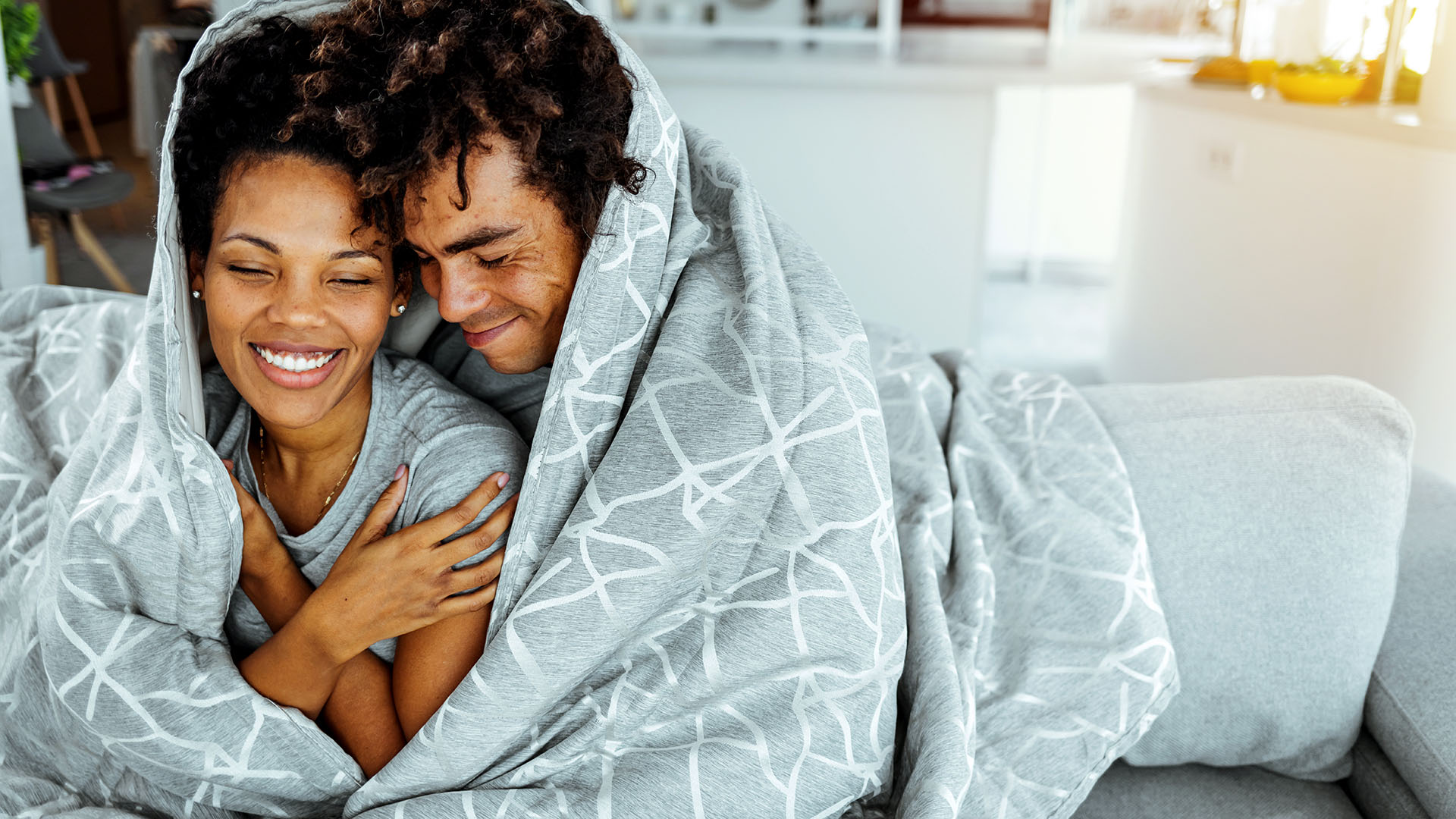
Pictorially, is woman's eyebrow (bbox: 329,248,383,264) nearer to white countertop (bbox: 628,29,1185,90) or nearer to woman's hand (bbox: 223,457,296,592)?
woman's hand (bbox: 223,457,296,592)

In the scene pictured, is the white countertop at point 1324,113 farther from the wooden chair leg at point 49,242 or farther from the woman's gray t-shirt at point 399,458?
the wooden chair leg at point 49,242

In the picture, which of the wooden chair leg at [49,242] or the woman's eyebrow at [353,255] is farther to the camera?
the wooden chair leg at [49,242]

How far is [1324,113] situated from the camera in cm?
238

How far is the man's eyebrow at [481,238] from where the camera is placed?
1.10 m

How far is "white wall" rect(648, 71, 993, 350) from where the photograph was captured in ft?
10.8

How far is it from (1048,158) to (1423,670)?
378 centimetres

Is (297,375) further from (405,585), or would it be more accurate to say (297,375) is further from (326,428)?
(405,585)

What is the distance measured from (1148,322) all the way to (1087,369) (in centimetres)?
49

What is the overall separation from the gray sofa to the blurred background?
2.95 feet

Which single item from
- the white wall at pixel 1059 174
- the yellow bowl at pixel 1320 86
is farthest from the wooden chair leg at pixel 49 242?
the white wall at pixel 1059 174

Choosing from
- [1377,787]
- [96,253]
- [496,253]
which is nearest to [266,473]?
[496,253]

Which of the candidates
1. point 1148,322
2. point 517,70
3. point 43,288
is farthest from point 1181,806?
point 1148,322

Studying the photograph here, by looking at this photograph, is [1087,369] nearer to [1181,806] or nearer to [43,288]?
[1181,806]

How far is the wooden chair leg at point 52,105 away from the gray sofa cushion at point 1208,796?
2.97 meters
